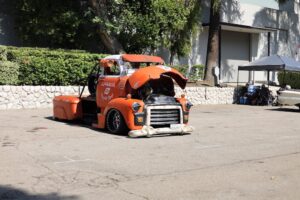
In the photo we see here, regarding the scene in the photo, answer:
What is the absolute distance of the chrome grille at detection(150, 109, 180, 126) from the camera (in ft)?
35.9

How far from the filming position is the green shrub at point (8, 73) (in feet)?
53.7

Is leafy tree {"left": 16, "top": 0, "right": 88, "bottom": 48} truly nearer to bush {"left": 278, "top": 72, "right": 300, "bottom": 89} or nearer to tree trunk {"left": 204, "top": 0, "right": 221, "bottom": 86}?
tree trunk {"left": 204, "top": 0, "right": 221, "bottom": 86}

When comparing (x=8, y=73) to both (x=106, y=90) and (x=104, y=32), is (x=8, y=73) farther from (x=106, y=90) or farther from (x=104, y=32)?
Answer: (x=106, y=90)

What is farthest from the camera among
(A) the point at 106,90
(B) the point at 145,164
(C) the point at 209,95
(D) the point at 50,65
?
(C) the point at 209,95

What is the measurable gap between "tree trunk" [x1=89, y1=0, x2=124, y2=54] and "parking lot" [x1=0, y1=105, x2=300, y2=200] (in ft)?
27.4

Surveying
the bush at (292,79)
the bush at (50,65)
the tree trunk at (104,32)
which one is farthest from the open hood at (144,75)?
the bush at (292,79)

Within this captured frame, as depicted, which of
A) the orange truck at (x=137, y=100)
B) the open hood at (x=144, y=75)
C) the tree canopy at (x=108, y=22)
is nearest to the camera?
the orange truck at (x=137, y=100)

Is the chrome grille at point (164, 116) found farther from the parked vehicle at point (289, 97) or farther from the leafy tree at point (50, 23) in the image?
the leafy tree at point (50, 23)

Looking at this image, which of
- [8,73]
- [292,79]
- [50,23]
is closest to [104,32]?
[50,23]

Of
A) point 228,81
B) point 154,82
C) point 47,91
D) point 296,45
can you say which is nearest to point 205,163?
point 154,82

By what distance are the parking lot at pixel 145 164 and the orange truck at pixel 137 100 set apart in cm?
29

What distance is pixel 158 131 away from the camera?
1086cm

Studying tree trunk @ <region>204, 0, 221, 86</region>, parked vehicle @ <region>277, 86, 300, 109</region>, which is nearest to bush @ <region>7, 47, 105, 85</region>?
parked vehicle @ <region>277, 86, 300, 109</region>

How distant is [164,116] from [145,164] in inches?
129
